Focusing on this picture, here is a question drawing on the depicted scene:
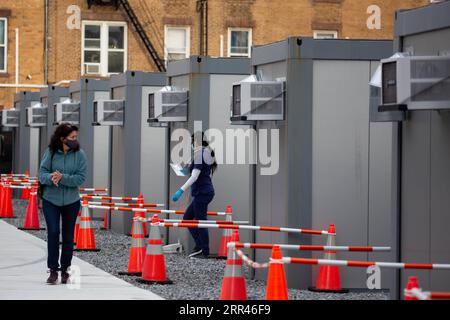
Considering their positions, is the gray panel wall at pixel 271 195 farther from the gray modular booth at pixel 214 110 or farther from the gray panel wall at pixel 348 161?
the gray modular booth at pixel 214 110

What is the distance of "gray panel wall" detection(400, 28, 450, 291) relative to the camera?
12.0m

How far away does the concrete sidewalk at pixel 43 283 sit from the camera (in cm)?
1401

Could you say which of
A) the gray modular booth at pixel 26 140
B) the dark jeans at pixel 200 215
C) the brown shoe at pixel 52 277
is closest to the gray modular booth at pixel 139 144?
the dark jeans at pixel 200 215

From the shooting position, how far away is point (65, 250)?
1526 cm

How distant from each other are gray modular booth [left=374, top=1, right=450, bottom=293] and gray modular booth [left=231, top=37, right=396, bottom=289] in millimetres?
2798

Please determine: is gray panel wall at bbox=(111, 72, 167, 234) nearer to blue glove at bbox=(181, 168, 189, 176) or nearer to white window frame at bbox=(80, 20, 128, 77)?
blue glove at bbox=(181, 168, 189, 176)

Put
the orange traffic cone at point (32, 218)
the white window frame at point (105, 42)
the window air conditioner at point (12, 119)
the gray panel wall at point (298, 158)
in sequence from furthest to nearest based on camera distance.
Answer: the white window frame at point (105, 42) < the window air conditioner at point (12, 119) < the orange traffic cone at point (32, 218) < the gray panel wall at point (298, 158)

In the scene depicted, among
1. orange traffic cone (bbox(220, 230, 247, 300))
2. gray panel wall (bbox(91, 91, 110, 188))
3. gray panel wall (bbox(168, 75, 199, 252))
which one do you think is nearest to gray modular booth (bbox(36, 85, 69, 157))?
gray panel wall (bbox(91, 91, 110, 188))

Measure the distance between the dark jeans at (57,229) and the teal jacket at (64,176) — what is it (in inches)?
3.2

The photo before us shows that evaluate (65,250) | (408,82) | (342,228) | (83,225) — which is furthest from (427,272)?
(83,225)

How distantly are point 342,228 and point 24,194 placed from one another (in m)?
25.4

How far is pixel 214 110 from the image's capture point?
20.7 metres
